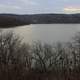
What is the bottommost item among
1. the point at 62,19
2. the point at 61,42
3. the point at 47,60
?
the point at 47,60

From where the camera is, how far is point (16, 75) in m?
6.09

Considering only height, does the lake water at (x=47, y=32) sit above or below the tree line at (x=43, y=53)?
above

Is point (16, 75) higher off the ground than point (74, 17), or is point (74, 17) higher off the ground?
point (74, 17)

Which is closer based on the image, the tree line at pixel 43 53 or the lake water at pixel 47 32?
the tree line at pixel 43 53

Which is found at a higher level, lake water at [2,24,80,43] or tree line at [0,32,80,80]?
lake water at [2,24,80,43]

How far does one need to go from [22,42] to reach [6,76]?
1157cm

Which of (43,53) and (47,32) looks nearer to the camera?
(47,32)

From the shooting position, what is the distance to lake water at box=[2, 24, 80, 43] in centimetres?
1681

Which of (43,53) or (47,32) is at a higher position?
(47,32)

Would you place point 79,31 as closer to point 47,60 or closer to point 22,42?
point 47,60

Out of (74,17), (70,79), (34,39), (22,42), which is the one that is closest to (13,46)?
(22,42)

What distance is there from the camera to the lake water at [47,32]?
1681 centimetres

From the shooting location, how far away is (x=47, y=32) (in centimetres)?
1998

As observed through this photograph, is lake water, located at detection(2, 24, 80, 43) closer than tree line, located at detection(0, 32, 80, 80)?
No
